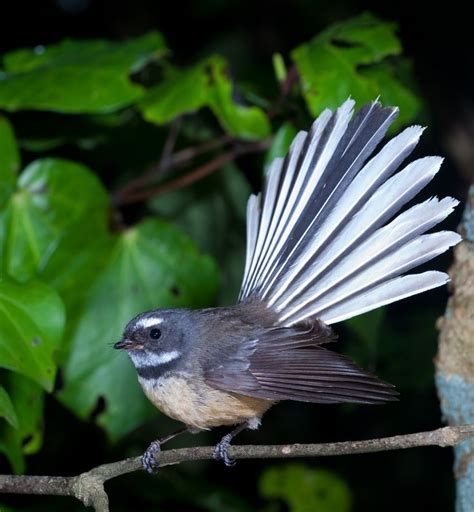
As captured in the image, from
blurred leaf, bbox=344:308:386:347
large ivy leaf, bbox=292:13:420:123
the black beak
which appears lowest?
blurred leaf, bbox=344:308:386:347

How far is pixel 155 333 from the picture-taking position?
260cm

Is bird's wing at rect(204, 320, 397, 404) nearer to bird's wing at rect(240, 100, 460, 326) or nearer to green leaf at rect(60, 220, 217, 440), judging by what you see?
bird's wing at rect(240, 100, 460, 326)

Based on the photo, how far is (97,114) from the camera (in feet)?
12.3

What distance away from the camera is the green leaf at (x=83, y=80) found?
10.7 feet

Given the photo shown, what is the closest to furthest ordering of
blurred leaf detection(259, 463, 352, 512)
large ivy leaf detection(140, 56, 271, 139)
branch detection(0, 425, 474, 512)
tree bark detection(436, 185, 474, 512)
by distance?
branch detection(0, 425, 474, 512), tree bark detection(436, 185, 474, 512), large ivy leaf detection(140, 56, 271, 139), blurred leaf detection(259, 463, 352, 512)

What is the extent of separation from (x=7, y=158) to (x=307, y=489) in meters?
2.09

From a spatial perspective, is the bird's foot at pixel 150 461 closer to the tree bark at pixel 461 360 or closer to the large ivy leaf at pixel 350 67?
the tree bark at pixel 461 360

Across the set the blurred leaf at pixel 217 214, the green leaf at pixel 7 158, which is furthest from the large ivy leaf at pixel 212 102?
the blurred leaf at pixel 217 214

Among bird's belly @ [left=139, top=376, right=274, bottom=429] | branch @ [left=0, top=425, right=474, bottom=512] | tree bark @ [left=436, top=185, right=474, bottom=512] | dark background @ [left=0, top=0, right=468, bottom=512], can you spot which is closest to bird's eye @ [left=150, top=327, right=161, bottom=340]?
bird's belly @ [left=139, top=376, right=274, bottom=429]

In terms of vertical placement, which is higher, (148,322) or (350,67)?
(350,67)

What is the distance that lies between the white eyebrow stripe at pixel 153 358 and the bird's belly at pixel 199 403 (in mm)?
85

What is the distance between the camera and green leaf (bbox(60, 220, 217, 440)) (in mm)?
3193

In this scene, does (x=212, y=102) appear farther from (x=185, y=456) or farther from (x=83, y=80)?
(x=185, y=456)

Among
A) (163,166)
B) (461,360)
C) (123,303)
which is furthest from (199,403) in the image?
(163,166)
